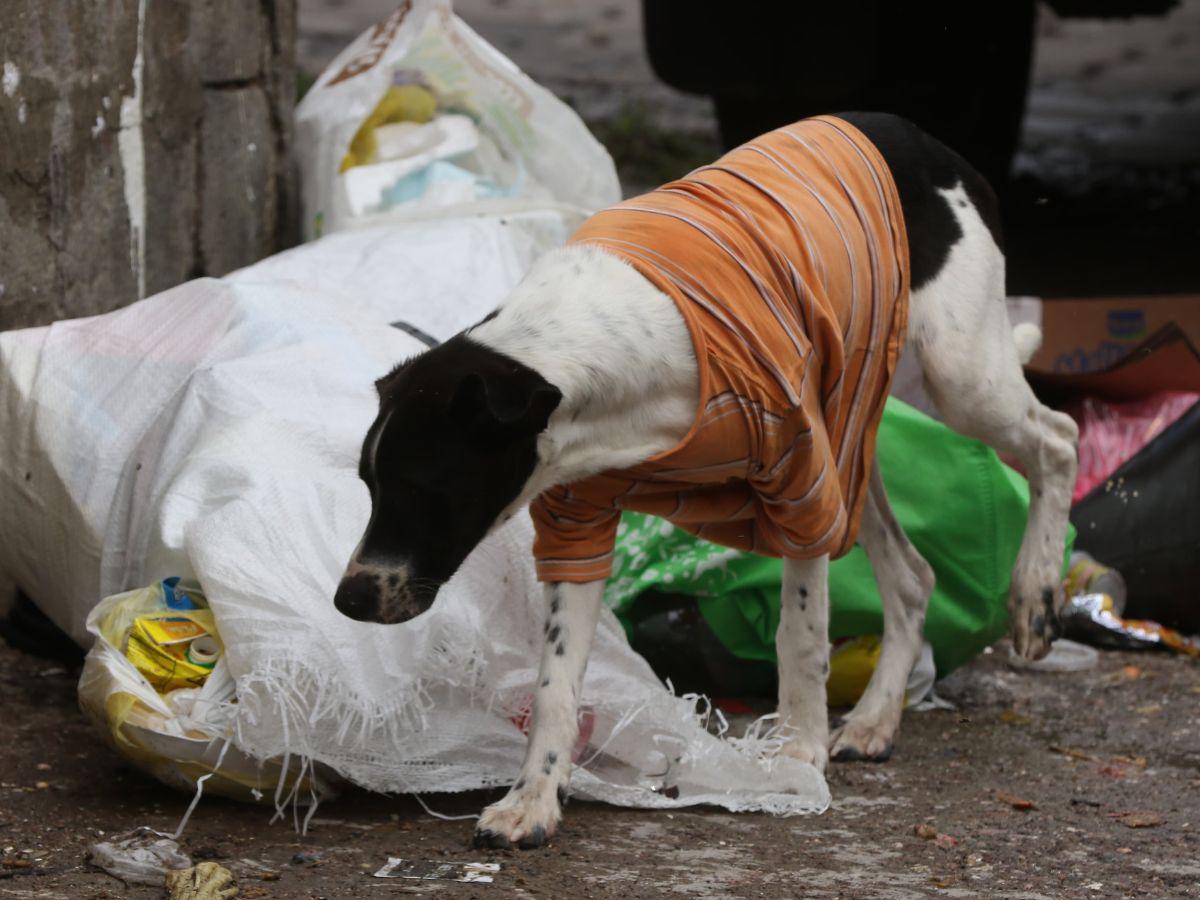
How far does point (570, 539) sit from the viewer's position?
2.72 meters

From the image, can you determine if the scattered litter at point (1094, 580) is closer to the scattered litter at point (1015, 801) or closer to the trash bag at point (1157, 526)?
the trash bag at point (1157, 526)

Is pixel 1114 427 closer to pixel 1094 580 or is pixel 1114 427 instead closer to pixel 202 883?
pixel 1094 580

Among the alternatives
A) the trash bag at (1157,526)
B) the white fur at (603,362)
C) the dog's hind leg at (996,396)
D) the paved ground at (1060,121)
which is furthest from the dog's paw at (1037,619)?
the paved ground at (1060,121)

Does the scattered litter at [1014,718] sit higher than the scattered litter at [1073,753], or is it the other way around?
the scattered litter at [1073,753]

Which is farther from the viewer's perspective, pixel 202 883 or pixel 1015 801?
pixel 1015 801

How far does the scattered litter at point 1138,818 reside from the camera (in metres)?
2.79

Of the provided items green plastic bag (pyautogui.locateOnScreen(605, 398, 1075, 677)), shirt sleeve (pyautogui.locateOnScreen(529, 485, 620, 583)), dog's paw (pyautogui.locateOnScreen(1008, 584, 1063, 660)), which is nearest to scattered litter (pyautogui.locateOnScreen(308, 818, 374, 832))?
shirt sleeve (pyautogui.locateOnScreen(529, 485, 620, 583))

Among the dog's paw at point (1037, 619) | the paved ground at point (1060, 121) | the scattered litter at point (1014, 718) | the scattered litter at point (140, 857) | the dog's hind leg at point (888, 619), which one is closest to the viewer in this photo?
the scattered litter at point (140, 857)

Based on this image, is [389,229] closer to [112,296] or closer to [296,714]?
[112,296]

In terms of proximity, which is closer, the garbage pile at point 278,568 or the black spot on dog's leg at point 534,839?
the black spot on dog's leg at point 534,839

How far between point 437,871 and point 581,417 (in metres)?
0.69

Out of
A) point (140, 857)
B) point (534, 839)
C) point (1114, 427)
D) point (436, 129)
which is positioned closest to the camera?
point (140, 857)

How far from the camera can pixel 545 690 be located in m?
2.70

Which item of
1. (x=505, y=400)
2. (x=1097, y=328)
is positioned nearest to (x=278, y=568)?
(x=505, y=400)
